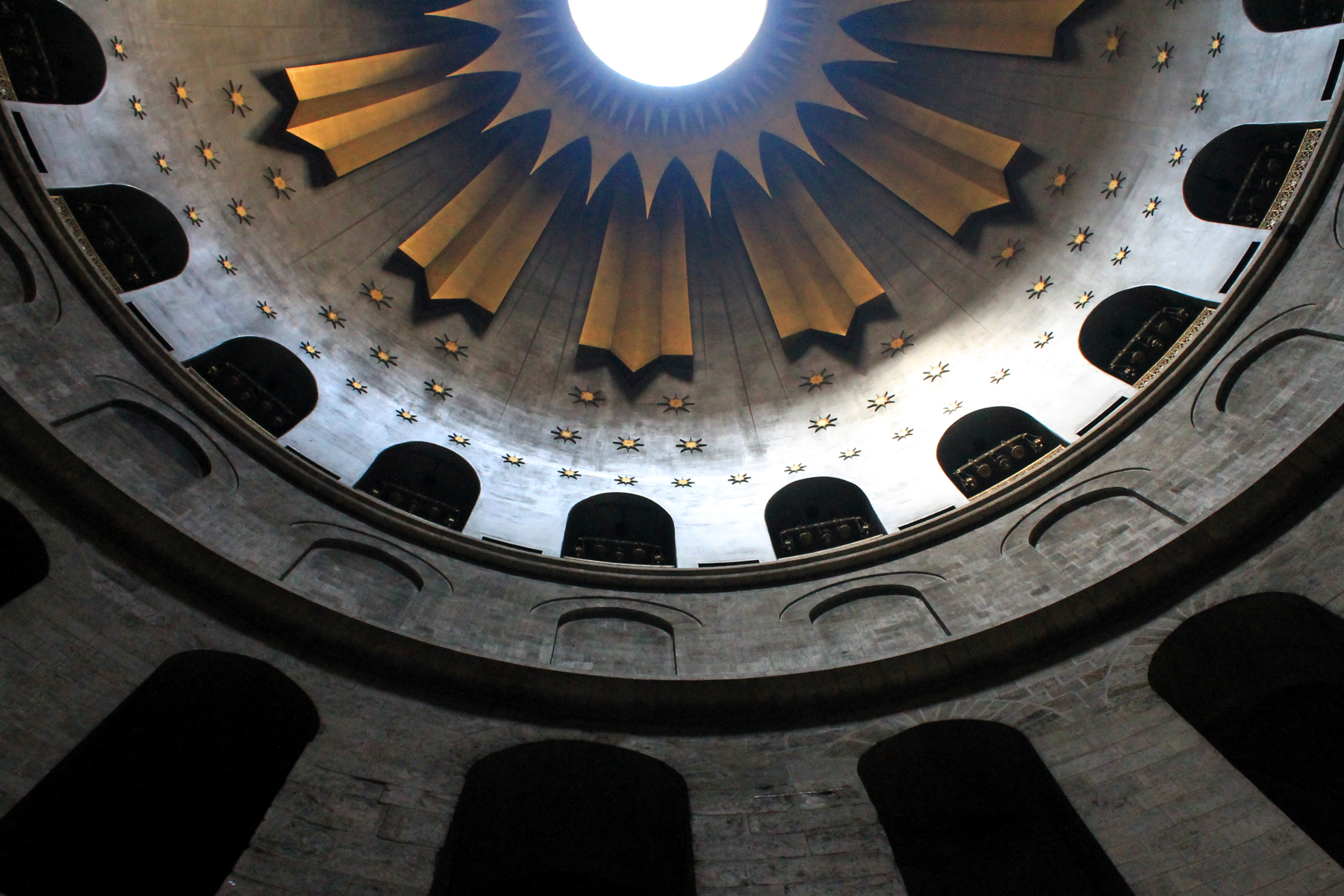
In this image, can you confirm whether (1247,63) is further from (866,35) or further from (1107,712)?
(1107,712)

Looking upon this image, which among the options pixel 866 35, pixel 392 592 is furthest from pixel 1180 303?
pixel 392 592

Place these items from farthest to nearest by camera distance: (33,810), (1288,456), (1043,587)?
(1043,587) → (1288,456) → (33,810)

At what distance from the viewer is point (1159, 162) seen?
1351cm

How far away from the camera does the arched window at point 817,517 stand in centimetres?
1274

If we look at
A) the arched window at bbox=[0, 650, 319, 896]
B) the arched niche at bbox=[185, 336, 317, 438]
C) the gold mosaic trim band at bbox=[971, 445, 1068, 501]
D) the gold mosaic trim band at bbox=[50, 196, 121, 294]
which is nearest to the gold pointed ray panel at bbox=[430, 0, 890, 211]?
the arched niche at bbox=[185, 336, 317, 438]

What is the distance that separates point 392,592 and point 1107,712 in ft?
27.6

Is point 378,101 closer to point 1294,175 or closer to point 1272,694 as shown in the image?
point 1294,175

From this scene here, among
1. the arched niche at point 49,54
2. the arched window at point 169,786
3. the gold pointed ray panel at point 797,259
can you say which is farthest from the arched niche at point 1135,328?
the arched niche at point 49,54

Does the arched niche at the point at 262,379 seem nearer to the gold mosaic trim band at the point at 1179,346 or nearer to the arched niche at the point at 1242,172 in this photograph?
the gold mosaic trim band at the point at 1179,346

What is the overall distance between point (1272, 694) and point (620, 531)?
362 inches

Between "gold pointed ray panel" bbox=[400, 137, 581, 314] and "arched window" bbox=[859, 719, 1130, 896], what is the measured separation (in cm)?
1202

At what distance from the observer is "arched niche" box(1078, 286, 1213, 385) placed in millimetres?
12250

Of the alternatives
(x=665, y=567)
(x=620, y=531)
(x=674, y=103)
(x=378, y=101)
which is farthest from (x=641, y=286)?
(x=665, y=567)

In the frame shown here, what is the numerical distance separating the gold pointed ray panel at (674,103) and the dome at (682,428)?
10 cm
